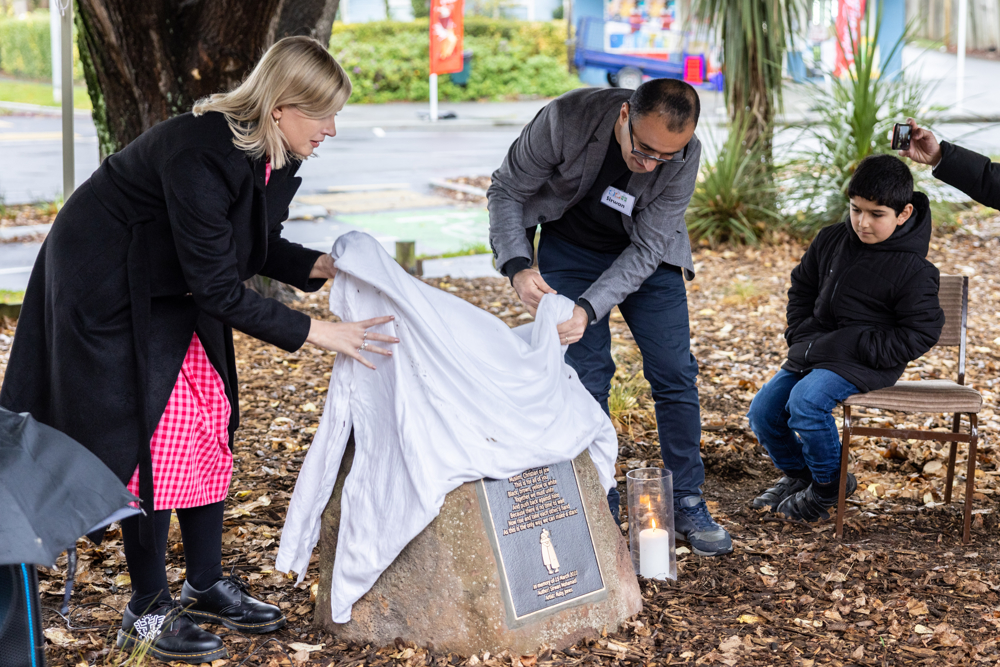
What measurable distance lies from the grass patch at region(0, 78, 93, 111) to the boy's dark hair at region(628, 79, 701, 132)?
22.3m

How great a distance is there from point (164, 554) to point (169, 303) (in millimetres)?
694

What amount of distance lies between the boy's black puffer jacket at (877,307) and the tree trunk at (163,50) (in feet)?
10.4

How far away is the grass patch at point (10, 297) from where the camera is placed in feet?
20.4

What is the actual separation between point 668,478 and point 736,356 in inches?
112

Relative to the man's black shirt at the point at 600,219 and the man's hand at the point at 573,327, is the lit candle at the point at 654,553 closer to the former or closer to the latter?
the man's hand at the point at 573,327

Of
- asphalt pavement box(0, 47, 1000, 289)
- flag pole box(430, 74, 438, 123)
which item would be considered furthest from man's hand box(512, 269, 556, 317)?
flag pole box(430, 74, 438, 123)

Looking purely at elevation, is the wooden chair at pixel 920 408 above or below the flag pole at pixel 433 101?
below

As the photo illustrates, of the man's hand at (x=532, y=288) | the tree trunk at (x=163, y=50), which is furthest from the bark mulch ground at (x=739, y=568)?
the tree trunk at (x=163, y=50)

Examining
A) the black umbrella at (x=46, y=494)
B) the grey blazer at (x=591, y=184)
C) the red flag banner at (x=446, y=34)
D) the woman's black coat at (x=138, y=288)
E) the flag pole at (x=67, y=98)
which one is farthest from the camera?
the red flag banner at (x=446, y=34)

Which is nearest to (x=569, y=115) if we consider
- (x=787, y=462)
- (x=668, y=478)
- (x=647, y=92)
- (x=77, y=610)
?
(x=647, y=92)

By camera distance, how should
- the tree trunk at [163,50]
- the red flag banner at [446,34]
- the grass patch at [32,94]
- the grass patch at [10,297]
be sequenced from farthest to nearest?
the grass patch at [32,94] < the red flag banner at [446,34] < the grass patch at [10,297] < the tree trunk at [163,50]

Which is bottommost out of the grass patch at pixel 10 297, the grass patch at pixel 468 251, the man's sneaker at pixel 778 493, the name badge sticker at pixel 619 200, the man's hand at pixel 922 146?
the man's sneaker at pixel 778 493

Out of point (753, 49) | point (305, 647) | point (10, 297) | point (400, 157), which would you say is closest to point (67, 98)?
point (10, 297)

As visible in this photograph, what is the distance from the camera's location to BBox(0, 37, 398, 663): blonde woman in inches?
88.5
